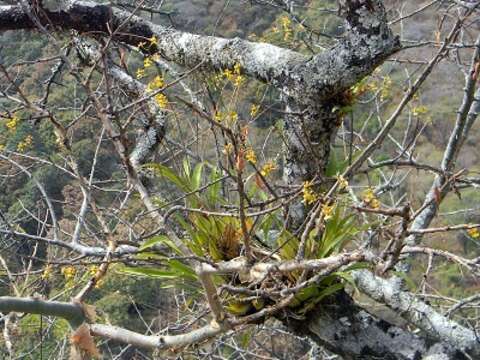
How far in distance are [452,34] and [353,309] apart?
2.99ft

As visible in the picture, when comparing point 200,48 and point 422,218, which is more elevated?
point 200,48

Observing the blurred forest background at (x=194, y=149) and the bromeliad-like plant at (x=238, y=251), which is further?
the blurred forest background at (x=194, y=149)

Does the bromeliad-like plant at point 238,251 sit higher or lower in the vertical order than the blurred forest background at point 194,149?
higher

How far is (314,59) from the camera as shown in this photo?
188 centimetres

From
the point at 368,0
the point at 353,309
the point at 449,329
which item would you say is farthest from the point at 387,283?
the point at 368,0

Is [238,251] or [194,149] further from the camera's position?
[194,149]

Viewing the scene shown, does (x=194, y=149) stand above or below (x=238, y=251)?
below

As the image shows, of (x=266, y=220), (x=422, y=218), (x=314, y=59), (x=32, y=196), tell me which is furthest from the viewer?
(x=32, y=196)

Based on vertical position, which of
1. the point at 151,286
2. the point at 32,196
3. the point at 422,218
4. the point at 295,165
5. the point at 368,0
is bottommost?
the point at 151,286

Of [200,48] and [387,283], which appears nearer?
[200,48]

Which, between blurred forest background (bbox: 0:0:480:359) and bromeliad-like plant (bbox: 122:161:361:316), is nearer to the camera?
bromeliad-like plant (bbox: 122:161:361:316)

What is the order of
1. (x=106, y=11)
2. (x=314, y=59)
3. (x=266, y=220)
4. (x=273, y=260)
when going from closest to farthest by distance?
(x=314, y=59) < (x=273, y=260) < (x=266, y=220) < (x=106, y=11)

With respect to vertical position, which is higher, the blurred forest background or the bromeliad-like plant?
the bromeliad-like plant

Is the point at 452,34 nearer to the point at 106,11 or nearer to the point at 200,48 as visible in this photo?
the point at 200,48
